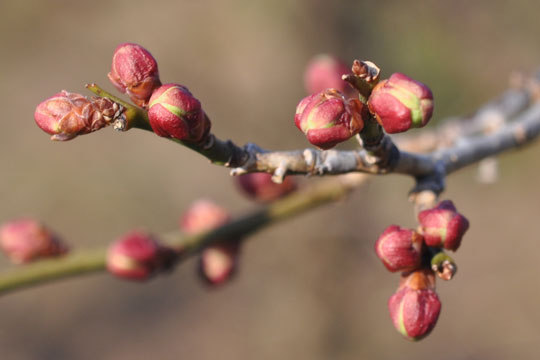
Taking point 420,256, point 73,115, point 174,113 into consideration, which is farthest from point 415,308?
point 73,115

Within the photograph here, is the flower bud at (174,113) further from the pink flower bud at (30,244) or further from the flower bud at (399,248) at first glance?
the pink flower bud at (30,244)

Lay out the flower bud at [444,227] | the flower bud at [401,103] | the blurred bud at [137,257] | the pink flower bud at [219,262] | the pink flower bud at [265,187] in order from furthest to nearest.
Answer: the pink flower bud at [265,187], the pink flower bud at [219,262], the blurred bud at [137,257], the flower bud at [444,227], the flower bud at [401,103]

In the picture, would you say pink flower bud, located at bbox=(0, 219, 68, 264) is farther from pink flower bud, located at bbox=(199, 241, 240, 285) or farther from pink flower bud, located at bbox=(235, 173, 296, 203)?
pink flower bud, located at bbox=(235, 173, 296, 203)

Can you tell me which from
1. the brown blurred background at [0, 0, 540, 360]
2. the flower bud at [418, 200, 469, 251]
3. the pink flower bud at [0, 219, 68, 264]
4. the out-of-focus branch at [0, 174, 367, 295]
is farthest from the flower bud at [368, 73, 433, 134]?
the brown blurred background at [0, 0, 540, 360]

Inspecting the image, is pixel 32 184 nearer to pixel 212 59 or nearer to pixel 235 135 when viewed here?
pixel 212 59

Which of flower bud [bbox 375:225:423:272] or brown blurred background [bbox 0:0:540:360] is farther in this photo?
brown blurred background [bbox 0:0:540:360]

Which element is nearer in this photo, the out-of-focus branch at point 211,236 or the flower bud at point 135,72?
the flower bud at point 135,72

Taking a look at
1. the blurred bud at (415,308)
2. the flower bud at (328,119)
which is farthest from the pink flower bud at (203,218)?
the flower bud at (328,119)
